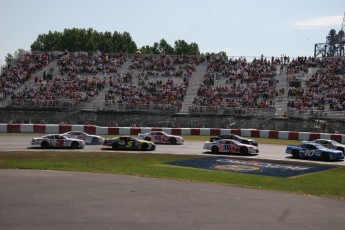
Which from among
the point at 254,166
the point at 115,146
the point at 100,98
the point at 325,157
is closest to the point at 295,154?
the point at 325,157

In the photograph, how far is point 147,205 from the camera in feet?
47.8

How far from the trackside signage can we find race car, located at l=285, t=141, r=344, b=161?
2.17m

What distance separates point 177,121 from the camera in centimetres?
4638

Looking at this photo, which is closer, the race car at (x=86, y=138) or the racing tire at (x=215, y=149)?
the racing tire at (x=215, y=149)

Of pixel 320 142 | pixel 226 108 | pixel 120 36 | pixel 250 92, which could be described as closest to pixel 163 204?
pixel 320 142

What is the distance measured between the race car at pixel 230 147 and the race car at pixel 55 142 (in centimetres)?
836

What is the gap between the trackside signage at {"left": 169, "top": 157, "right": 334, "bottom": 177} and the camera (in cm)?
2308

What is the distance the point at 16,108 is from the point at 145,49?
97.7m

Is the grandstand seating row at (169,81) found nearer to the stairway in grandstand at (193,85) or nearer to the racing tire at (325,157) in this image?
the stairway in grandstand at (193,85)

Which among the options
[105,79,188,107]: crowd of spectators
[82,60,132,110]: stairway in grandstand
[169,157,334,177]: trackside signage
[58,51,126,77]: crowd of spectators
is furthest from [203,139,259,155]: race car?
[58,51,126,77]: crowd of spectators

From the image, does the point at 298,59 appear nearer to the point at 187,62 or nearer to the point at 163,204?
the point at 187,62

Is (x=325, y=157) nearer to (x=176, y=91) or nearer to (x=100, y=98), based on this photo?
(x=176, y=91)

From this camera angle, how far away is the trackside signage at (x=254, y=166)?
23.1m

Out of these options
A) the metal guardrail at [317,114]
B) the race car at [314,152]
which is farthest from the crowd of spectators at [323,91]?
the race car at [314,152]
